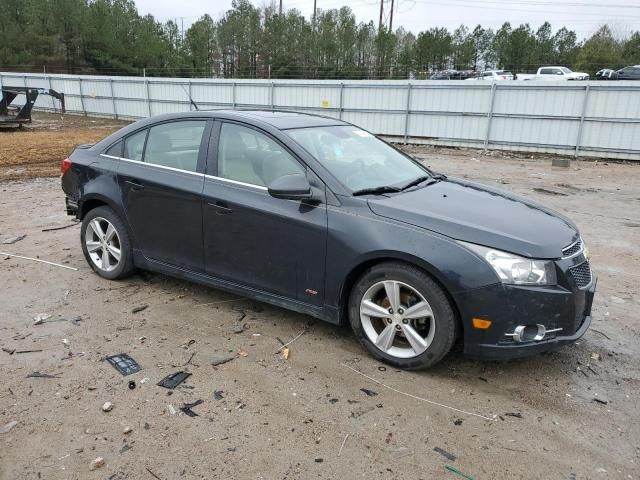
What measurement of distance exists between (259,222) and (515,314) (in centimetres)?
187

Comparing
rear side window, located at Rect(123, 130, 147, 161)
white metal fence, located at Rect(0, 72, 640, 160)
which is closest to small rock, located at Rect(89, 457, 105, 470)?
rear side window, located at Rect(123, 130, 147, 161)

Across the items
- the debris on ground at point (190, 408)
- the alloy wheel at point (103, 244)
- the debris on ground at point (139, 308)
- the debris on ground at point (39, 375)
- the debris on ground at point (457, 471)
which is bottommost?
the debris on ground at point (139, 308)

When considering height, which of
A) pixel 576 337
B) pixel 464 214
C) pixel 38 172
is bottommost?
pixel 38 172

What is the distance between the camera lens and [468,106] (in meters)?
→ 17.2

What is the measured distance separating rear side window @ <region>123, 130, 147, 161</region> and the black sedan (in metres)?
0.01

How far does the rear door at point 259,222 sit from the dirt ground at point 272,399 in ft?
1.54

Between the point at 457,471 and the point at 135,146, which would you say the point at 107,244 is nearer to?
the point at 135,146

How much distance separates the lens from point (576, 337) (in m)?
3.35

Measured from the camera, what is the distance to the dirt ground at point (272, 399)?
267 centimetres

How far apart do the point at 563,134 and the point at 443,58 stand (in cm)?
4522

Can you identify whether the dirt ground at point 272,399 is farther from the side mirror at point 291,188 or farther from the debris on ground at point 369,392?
the side mirror at point 291,188

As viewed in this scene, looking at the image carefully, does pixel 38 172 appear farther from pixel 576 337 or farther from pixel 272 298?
pixel 576 337

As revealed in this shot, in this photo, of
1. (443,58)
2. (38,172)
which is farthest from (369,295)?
(443,58)

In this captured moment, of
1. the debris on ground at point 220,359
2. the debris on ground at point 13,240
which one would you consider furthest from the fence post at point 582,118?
the debris on ground at point 220,359
